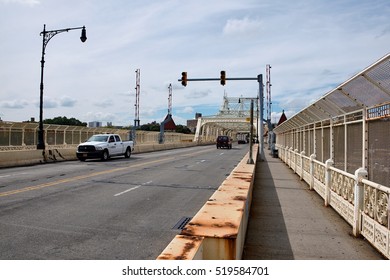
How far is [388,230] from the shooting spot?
483 centimetres

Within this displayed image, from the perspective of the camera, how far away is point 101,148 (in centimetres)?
2420

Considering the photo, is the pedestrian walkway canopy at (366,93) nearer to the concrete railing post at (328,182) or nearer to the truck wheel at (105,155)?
the concrete railing post at (328,182)

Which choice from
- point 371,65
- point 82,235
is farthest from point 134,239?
point 371,65

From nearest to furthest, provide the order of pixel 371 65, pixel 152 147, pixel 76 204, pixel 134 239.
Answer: pixel 371 65
pixel 134 239
pixel 76 204
pixel 152 147

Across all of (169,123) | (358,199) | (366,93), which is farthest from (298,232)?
(169,123)

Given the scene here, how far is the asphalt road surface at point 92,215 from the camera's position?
17.6 ft

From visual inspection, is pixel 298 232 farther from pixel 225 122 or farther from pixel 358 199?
pixel 225 122

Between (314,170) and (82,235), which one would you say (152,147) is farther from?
(82,235)

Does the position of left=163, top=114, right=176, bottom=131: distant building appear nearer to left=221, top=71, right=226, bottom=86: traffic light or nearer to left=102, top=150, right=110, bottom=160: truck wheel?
left=102, top=150, right=110, bottom=160: truck wheel

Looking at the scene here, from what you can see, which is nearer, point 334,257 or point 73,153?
point 334,257

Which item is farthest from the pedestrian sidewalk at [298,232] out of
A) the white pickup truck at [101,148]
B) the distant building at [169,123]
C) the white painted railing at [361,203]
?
the distant building at [169,123]

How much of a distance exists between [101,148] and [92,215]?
56.1 ft

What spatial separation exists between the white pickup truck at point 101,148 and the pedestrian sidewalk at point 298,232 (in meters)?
16.0

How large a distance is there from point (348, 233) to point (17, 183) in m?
10.9
